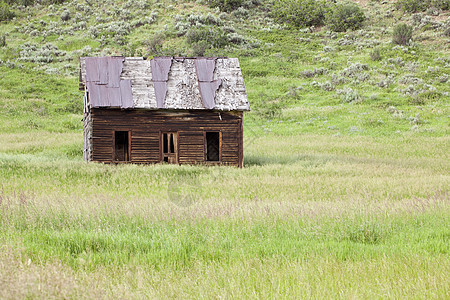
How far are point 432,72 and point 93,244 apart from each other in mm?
46197

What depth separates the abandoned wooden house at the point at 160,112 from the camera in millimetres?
21375

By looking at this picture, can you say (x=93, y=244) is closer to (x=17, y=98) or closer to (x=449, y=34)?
(x=17, y=98)

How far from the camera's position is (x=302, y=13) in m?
69.4

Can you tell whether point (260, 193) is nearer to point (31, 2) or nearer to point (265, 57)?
point (265, 57)

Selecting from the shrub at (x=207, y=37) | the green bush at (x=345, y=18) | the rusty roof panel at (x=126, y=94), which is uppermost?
the green bush at (x=345, y=18)

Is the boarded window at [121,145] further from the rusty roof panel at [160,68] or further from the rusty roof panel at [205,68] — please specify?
the rusty roof panel at [205,68]

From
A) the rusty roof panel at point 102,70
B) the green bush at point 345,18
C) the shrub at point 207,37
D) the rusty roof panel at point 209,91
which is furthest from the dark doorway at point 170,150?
the green bush at point 345,18

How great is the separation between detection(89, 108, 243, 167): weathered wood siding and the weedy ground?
5.72 ft

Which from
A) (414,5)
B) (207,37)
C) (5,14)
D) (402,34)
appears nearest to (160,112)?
(207,37)

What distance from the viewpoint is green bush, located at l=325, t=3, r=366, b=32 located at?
65250mm

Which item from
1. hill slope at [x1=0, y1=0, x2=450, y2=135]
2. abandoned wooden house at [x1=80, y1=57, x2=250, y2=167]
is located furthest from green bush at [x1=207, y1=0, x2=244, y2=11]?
abandoned wooden house at [x1=80, y1=57, x2=250, y2=167]

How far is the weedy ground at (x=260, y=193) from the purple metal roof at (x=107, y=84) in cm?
337

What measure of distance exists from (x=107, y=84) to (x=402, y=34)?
43.1 m

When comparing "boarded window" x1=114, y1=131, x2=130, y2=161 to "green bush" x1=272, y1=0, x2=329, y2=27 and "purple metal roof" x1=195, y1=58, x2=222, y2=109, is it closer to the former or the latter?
"purple metal roof" x1=195, y1=58, x2=222, y2=109
